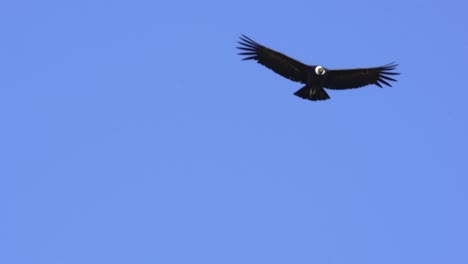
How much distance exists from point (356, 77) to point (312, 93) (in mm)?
1689

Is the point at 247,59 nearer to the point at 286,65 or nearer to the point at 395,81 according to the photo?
the point at 286,65

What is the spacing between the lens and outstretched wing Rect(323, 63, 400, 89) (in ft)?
152

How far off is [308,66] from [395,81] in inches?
108

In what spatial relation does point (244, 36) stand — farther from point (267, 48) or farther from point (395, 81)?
point (395, 81)

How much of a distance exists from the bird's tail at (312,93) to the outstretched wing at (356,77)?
81 centimetres

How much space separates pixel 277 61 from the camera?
4647 cm

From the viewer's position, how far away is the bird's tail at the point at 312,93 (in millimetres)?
45906

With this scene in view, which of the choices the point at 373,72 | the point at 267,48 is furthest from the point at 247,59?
the point at 373,72

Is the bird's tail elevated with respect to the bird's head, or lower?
lower

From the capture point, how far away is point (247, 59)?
4628 centimetres

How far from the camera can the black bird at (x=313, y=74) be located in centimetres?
4597

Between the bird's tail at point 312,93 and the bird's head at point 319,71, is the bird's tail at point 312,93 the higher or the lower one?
the lower one

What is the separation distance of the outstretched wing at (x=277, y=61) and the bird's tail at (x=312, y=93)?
0.61m

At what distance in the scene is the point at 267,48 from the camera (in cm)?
4628
